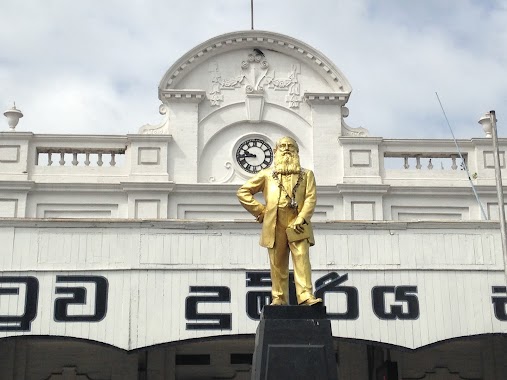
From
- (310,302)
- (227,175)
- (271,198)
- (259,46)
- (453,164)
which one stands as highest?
(259,46)

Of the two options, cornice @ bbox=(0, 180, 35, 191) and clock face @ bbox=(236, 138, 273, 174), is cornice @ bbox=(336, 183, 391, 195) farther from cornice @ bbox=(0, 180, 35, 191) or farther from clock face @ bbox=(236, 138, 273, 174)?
cornice @ bbox=(0, 180, 35, 191)

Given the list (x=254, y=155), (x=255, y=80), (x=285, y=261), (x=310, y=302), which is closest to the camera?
(x=310, y=302)

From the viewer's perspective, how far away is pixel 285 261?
1205 cm

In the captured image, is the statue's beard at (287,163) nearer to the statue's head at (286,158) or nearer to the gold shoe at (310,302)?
the statue's head at (286,158)

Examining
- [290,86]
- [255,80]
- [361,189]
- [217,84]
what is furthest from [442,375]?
[217,84]

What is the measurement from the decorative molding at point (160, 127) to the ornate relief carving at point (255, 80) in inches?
54.7

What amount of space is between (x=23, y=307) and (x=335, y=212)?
10054 millimetres

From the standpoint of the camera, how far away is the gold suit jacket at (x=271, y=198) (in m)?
11.9

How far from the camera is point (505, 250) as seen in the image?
1781 centimetres

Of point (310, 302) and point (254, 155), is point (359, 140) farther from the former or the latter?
point (310, 302)

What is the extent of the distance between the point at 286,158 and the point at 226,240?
21.3ft

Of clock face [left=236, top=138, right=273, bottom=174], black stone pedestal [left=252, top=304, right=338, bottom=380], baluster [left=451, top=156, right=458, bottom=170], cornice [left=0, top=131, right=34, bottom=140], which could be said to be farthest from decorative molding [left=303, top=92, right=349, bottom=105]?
black stone pedestal [left=252, top=304, right=338, bottom=380]

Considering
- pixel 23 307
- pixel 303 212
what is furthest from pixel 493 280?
pixel 23 307

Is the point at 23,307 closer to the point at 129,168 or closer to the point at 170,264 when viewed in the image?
the point at 170,264
